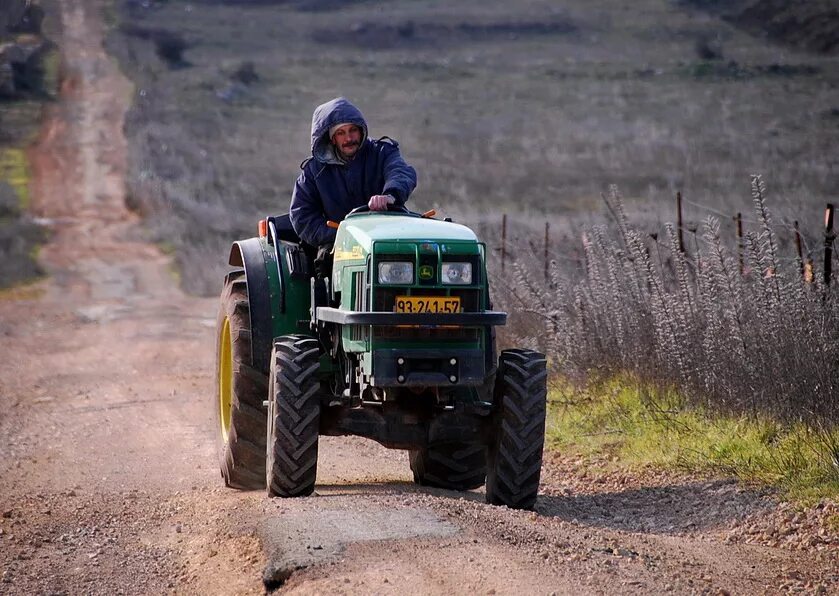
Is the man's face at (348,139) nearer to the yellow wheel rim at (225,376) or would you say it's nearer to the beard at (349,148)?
the beard at (349,148)

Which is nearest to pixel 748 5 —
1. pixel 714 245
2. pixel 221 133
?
pixel 221 133

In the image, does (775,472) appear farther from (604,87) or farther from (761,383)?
(604,87)

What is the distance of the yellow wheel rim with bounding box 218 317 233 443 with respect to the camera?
9.69m

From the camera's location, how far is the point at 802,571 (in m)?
6.48

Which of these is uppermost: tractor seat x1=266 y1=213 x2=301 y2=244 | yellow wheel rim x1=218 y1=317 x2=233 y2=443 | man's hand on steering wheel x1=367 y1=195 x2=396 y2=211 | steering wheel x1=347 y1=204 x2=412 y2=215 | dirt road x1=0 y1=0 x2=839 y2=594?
man's hand on steering wheel x1=367 y1=195 x2=396 y2=211

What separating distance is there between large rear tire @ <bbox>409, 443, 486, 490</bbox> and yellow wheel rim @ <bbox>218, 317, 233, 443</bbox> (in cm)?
187

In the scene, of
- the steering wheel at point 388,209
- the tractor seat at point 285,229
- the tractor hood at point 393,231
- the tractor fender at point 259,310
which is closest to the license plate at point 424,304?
the tractor hood at point 393,231

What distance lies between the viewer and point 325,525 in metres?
6.57

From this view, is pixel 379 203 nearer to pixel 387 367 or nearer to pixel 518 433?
pixel 387 367

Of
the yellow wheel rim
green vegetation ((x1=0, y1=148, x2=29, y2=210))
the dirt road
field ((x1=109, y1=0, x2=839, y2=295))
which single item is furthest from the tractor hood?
green vegetation ((x1=0, y1=148, x2=29, y2=210))

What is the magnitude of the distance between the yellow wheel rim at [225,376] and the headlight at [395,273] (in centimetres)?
269

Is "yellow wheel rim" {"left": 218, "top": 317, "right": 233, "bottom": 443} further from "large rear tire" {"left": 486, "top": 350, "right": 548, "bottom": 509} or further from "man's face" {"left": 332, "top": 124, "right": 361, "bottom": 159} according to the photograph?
"large rear tire" {"left": 486, "top": 350, "right": 548, "bottom": 509}

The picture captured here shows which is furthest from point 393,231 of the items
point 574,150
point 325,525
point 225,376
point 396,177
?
point 574,150

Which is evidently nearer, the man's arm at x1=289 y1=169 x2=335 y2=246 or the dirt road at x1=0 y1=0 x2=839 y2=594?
the dirt road at x1=0 y1=0 x2=839 y2=594
